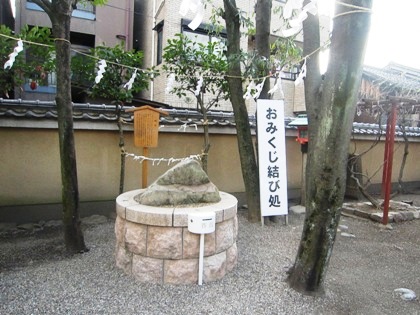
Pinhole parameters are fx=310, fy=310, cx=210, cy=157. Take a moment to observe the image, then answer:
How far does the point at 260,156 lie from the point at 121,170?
2936 millimetres

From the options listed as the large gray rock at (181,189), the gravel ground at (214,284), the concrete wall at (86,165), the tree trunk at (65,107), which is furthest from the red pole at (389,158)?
the tree trunk at (65,107)

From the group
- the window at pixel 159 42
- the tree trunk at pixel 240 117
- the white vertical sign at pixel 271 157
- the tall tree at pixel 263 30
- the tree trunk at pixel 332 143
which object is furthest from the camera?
the window at pixel 159 42

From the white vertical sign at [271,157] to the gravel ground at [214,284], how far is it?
2.87 ft

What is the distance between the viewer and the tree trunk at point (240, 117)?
6160 millimetres

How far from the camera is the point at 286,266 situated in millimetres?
4363

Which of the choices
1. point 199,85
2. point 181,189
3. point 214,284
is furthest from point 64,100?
point 214,284

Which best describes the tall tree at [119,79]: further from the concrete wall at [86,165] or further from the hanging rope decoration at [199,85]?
the hanging rope decoration at [199,85]

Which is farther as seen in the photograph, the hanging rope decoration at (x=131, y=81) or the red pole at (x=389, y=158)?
the red pole at (x=389, y=158)

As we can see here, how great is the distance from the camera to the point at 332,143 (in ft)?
10.5

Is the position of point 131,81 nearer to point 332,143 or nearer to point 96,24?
point 332,143

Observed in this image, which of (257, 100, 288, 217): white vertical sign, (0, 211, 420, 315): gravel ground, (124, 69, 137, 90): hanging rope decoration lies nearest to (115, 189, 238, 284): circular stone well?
(0, 211, 420, 315): gravel ground

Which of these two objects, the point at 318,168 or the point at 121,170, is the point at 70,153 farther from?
the point at 318,168

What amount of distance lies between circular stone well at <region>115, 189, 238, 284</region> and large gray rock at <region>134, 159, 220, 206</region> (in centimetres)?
14

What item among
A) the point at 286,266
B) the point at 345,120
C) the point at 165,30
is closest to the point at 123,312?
the point at 286,266
